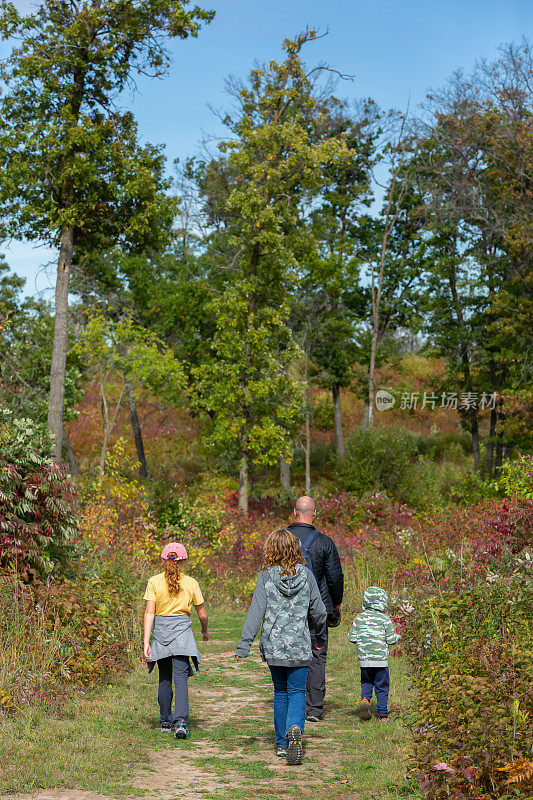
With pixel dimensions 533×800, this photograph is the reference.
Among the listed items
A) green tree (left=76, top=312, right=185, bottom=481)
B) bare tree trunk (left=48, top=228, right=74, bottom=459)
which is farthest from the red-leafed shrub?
green tree (left=76, top=312, right=185, bottom=481)

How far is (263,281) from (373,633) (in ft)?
57.3

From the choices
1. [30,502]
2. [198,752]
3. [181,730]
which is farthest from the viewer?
[30,502]

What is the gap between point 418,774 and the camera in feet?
15.5

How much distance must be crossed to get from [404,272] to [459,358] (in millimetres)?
6244

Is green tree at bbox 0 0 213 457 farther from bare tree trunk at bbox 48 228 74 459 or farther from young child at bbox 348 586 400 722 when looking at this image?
young child at bbox 348 586 400 722

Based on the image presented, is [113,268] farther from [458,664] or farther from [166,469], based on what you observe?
[458,664]

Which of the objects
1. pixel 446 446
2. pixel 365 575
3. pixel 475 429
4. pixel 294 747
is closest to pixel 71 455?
pixel 475 429

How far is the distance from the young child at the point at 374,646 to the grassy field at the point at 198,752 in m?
0.20

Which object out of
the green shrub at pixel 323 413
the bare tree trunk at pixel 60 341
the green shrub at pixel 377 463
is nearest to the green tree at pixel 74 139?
the bare tree trunk at pixel 60 341

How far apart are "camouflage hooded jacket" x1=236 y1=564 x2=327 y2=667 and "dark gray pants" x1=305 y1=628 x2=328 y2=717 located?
118cm

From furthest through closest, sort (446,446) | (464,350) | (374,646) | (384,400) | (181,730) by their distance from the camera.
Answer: (384,400) → (446,446) → (464,350) → (374,646) → (181,730)

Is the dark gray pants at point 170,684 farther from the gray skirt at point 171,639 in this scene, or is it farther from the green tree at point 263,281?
the green tree at point 263,281

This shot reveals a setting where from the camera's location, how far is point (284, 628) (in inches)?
244

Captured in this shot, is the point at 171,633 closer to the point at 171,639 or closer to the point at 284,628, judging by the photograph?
the point at 171,639
